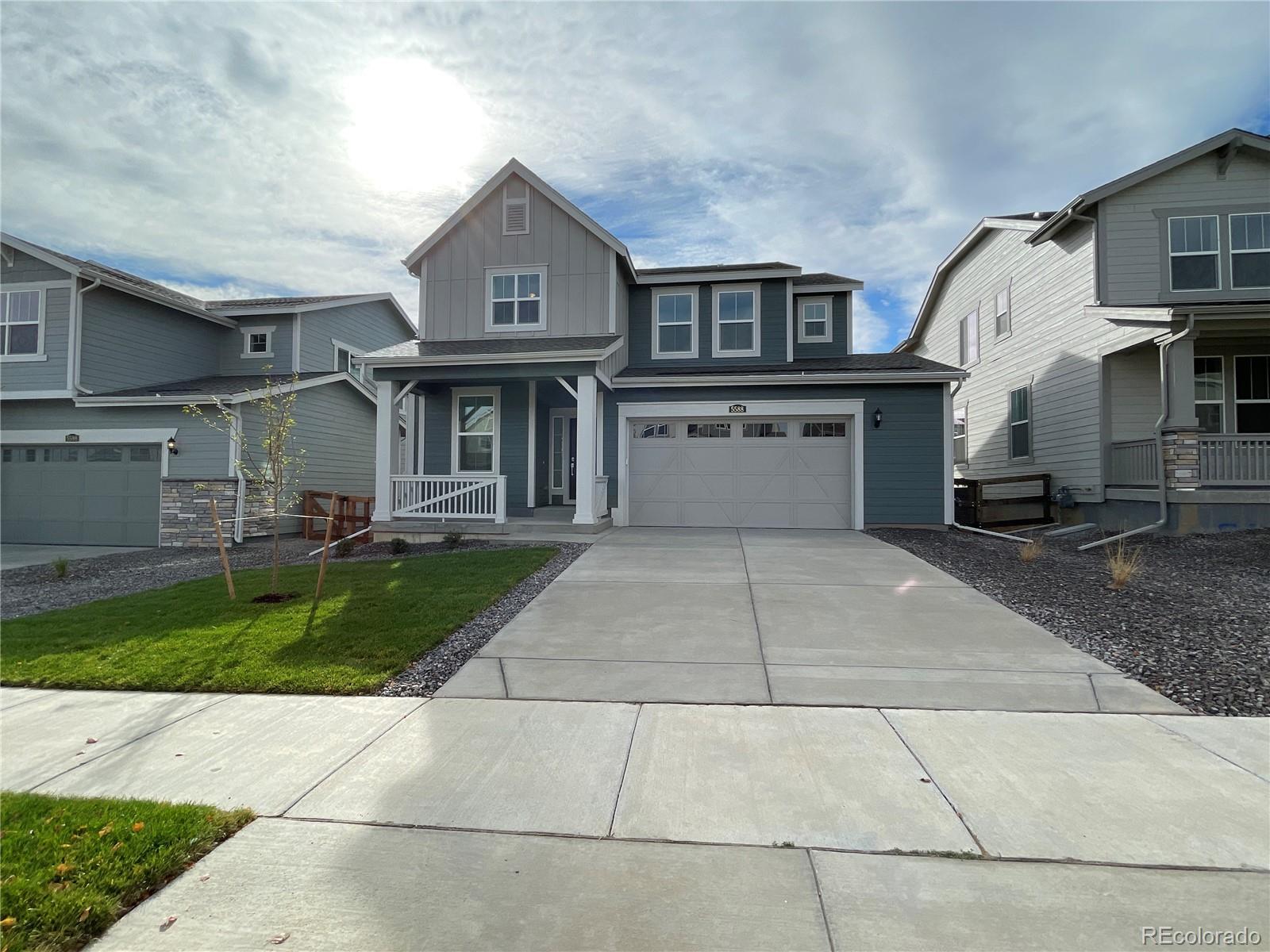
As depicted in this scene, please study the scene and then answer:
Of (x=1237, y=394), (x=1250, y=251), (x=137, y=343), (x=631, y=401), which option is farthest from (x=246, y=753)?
(x=1250, y=251)

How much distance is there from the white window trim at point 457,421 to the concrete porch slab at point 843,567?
6.39 metres

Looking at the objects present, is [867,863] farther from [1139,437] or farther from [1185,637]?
[1139,437]

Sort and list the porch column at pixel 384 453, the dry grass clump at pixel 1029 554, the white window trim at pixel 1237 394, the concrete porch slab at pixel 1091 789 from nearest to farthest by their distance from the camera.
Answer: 1. the concrete porch slab at pixel 1091 789
2. the dry grass clump at pixel 1029 554
3. the porch column at pixel 384 453
4. the white window trim at pixel 1237 394

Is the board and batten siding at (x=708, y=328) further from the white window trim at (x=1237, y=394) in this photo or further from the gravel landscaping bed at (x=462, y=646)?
the white window trim at (x=1237, y=394)

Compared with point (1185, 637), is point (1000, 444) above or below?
above

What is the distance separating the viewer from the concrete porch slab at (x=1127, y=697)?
4.05 metres

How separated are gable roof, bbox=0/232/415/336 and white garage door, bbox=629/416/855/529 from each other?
1107cm

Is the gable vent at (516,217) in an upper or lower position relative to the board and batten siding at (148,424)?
upper

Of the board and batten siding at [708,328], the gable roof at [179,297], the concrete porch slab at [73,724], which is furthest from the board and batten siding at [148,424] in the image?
the concrete porch slab at [73,724]

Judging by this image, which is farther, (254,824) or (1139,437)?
(1139,437)

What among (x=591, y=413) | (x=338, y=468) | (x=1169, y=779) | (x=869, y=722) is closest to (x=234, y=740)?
(x=869, y=722)

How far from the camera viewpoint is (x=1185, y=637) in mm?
5352

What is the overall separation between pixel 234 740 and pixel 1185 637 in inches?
290

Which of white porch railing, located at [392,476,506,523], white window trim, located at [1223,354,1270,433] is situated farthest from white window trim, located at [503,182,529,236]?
white window trim, located at [1223,354,1270,433]
